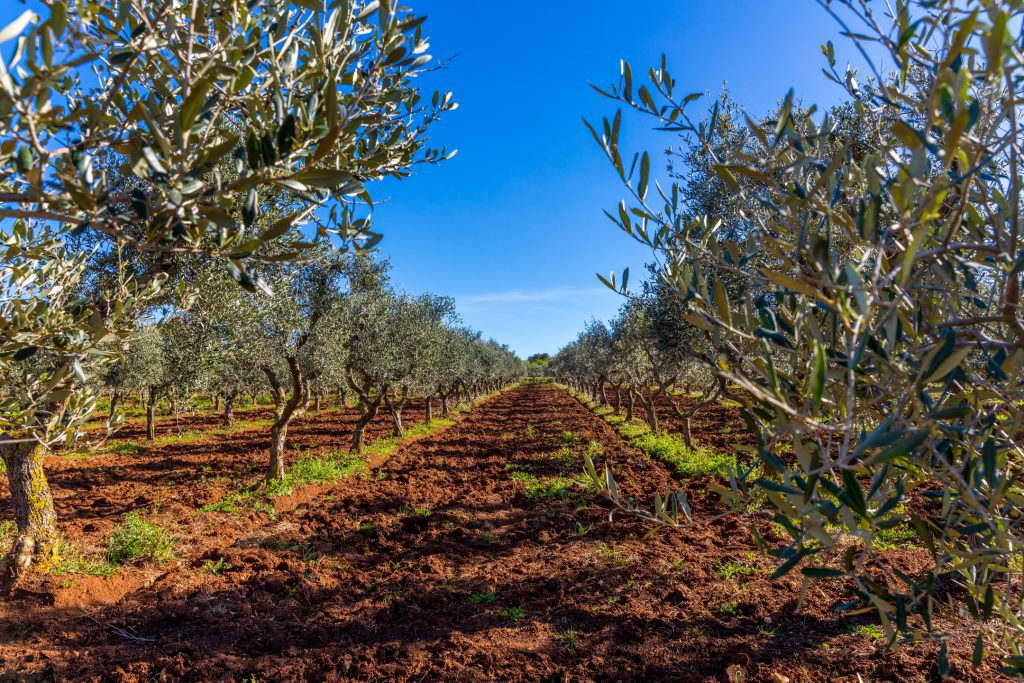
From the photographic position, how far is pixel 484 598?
802cm

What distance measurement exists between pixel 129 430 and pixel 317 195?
37131 mm

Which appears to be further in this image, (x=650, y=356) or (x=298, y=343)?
(x=650, y=356)

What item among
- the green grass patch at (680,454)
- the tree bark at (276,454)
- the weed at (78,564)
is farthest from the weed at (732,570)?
the tree bark at (276,454)

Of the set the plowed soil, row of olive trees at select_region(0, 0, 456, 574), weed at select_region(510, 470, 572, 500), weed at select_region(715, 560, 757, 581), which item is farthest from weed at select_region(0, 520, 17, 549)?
weed at select_region(715, 560, 757, 581)

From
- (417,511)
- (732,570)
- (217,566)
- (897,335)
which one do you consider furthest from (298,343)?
(897,335)

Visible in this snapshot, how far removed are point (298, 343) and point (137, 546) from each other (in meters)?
6.87

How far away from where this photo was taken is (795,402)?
2.48 m

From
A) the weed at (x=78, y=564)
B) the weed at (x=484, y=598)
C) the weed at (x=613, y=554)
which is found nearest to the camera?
the weed at (x=484, y=598)

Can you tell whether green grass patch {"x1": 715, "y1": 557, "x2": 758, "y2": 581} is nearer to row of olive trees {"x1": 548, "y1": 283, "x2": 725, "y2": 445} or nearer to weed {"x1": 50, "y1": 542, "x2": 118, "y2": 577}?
row of olive trees {"x1": 548, "y1": 283, "x2": 725, "y2": 445}

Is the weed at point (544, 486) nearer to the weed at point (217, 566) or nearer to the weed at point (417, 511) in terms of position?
the weed at point (417, 511)

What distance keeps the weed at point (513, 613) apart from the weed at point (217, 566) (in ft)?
17.4

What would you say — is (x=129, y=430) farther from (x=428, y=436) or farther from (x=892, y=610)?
(x=892, y=610)

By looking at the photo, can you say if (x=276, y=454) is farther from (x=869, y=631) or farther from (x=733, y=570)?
(x=869, y=631)

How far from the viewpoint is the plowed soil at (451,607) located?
19.2 ft
